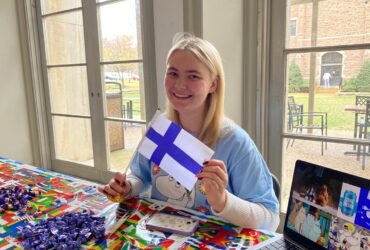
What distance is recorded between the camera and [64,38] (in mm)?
3051

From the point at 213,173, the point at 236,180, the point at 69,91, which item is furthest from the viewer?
the point at 69,91

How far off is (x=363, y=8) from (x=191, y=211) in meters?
1.42

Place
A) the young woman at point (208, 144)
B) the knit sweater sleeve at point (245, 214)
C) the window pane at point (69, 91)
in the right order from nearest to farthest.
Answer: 1. the knit sweater sleeve at point (245, 214)
2. the young woman at point (208, 144)
3. the window pane at point (69, 91)

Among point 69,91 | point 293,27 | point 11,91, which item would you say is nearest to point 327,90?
point 293,27

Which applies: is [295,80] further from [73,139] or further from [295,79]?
[73,139]

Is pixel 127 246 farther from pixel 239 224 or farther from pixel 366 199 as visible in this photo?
pixel 366 199

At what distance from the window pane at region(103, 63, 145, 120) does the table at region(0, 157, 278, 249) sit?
127 cm

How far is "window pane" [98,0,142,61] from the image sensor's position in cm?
247

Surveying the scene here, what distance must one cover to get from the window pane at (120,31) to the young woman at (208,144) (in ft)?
4.67

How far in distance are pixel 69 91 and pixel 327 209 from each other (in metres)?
2.90

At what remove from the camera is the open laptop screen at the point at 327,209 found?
0.67m

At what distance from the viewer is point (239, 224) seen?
92cm

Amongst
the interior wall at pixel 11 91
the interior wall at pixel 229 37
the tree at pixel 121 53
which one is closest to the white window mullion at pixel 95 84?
the tree at pixel 121 53

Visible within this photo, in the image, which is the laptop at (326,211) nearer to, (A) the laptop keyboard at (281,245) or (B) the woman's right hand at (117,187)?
(A) the laptop keyboard at (281,245)
